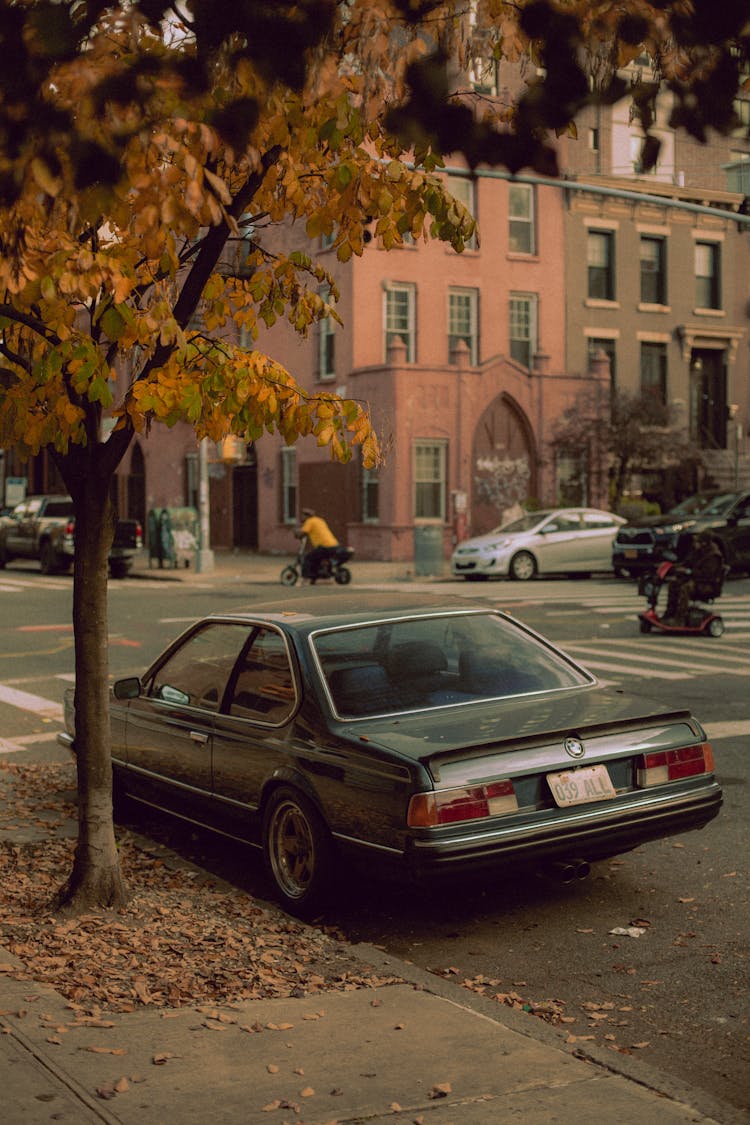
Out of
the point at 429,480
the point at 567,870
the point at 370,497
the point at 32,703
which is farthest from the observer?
the point at 370,497

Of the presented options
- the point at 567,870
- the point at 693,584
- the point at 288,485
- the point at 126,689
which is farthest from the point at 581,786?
the point at 288,485

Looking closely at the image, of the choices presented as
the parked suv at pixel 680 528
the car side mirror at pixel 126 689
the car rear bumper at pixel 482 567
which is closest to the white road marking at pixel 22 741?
the car side mirror at pixel 126 689

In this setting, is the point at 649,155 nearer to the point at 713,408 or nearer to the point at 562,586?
the point at 562,586

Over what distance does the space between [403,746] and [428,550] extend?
24632 millimetres

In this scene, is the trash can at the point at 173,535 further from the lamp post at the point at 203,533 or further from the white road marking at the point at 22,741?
the white road marking at the point at 22,741

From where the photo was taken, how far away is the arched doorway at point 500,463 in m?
37.9

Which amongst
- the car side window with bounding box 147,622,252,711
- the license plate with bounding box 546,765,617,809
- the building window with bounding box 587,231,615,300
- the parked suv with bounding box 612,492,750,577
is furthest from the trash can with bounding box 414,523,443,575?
the license plate with bounding box 546,765,617,809

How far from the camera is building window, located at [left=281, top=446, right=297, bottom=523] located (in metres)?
40.2

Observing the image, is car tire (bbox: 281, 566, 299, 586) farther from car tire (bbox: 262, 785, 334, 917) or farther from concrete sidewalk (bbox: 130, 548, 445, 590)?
car tire (bbox: 262, 785, 334, 917)

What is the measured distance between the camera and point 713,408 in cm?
4294

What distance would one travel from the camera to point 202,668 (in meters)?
7.61

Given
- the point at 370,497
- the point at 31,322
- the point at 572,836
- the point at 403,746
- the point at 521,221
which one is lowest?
the point at 572,836

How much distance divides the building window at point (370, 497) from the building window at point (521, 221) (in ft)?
27.2

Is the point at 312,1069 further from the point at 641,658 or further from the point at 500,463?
the point at 500,463
